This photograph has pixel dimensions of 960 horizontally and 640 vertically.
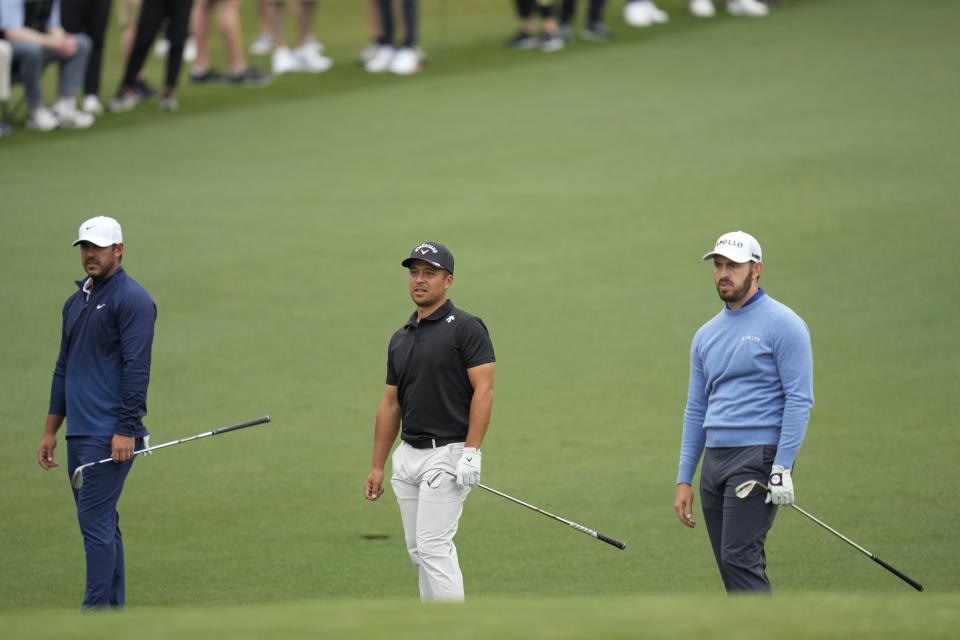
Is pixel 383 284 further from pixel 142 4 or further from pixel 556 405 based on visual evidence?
pixel 142 4

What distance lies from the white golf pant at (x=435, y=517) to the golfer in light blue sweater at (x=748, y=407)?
1.46 meters

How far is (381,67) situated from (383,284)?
32.3 ft

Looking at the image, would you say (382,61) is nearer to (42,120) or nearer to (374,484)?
(42,120)

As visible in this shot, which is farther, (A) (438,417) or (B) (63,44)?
(B) (63,44)

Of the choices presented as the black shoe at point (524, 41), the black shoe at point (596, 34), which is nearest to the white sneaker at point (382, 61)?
the black shoe at point (524, 41)

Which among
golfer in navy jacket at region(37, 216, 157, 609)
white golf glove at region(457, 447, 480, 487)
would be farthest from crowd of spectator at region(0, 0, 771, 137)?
white golf glove at region(457, 447, 480, 487)

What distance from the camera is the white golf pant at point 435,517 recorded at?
8195 mm

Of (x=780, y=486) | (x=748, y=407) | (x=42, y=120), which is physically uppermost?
(x=42, y=120)

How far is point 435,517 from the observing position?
8.27 m

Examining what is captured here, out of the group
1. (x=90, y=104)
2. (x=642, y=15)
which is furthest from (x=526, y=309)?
(x=642, y=15)

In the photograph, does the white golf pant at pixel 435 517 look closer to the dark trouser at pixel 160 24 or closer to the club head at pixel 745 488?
the club head at pixel 745 488

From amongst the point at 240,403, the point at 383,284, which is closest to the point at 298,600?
the point at 240,403

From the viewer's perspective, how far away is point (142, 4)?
21.0m

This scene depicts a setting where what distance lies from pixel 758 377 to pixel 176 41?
1510cm
